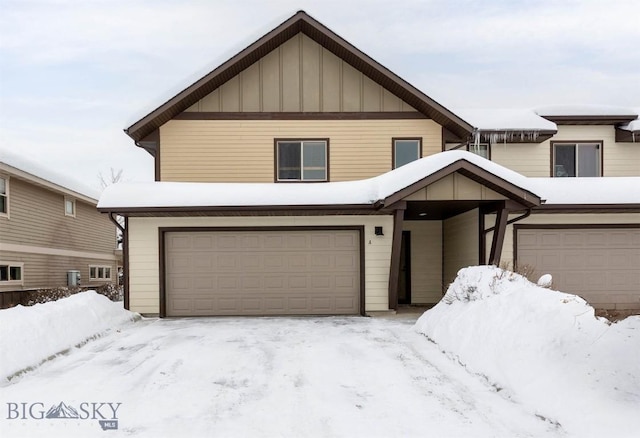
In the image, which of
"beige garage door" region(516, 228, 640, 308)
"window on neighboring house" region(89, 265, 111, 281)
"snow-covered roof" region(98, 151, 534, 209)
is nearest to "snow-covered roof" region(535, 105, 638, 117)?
"beige garage door" region(516, 228, 640, 308)

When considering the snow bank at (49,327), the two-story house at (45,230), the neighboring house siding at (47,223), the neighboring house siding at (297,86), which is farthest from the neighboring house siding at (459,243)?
the neighboring house siding at (47,223)

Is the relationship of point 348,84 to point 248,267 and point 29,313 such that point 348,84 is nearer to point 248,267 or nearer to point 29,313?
point 248,267

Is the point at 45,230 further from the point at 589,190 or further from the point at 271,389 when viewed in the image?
the point at 589,190

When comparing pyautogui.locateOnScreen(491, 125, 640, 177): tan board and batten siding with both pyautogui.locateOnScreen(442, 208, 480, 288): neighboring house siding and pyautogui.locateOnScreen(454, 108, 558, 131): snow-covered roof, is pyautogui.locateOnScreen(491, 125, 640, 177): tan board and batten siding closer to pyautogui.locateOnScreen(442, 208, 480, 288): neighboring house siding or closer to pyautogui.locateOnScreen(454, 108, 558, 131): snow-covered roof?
pyautogui.locateOnScreen(454, 108, 558, 131): snow-covered roof

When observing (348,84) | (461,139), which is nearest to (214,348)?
(348,84)

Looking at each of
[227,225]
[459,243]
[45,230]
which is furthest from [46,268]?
[459,243]

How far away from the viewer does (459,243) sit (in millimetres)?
12203

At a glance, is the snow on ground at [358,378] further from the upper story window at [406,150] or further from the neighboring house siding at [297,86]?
the neighboring house siding at [297,86]

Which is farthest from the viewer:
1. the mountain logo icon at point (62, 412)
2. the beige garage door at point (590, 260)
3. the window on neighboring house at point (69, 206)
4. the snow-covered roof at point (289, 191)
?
the window on neighboring house at point (69, 206)

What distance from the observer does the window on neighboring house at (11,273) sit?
44.3 ft

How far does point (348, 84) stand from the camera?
12.4 metres

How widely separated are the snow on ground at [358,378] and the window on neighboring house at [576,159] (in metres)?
8.06

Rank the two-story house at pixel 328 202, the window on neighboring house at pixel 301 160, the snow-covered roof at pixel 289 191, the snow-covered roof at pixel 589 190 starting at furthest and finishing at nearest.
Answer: the window on neighboring house at pixel 301 160 < the snow-covered roof at pixel 589 190 < the two-story house at pixel 328 202 < the snow-covered roof at pixel 289 191

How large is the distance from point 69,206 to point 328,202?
12934 millimetres
